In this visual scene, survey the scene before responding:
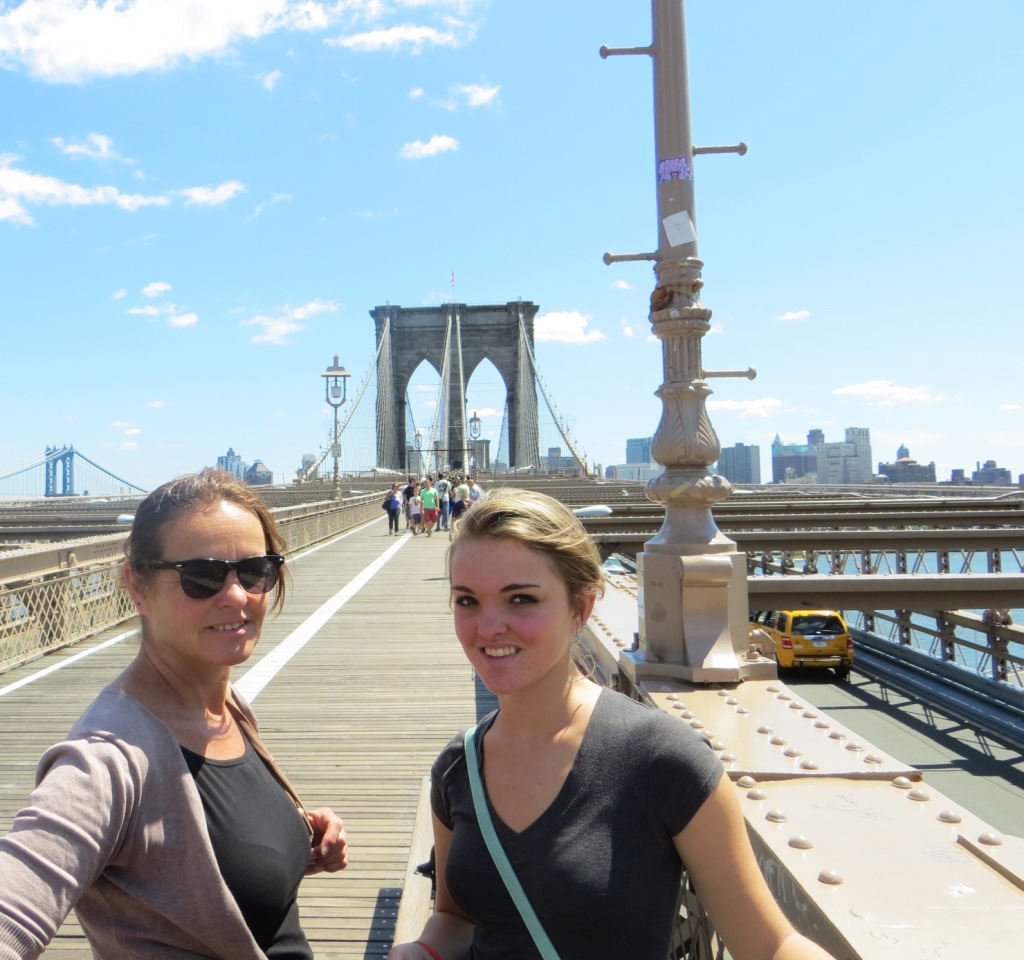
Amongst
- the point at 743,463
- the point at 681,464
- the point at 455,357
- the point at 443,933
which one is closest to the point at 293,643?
the point at 681,464

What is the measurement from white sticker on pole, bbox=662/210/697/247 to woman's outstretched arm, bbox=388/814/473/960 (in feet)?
8.04

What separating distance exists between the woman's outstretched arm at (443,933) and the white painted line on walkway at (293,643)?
506 centimetres

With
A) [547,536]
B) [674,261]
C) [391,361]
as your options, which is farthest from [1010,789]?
[391,361]

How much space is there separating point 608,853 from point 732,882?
0.19m

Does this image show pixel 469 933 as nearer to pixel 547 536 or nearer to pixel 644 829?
pixel 644 829

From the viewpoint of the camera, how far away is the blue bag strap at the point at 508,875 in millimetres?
1354

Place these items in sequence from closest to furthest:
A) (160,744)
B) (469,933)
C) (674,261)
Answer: (160,744) < (469,933) < (674,261)

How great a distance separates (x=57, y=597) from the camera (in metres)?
8.80

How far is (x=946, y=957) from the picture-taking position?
1225 millimetres

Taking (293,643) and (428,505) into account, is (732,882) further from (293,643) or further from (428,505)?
(428,505)

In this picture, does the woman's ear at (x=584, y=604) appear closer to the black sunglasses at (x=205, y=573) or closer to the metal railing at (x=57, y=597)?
the black sunglasses at (x=205, y=573)

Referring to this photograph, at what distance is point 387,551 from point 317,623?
28.3 feet

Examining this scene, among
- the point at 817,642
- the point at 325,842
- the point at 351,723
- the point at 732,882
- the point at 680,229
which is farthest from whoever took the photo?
the point at 817,642

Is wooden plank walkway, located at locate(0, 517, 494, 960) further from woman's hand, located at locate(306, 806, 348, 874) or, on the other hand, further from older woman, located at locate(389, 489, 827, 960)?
older woman, located at locate(389, 489, 827, 960)
